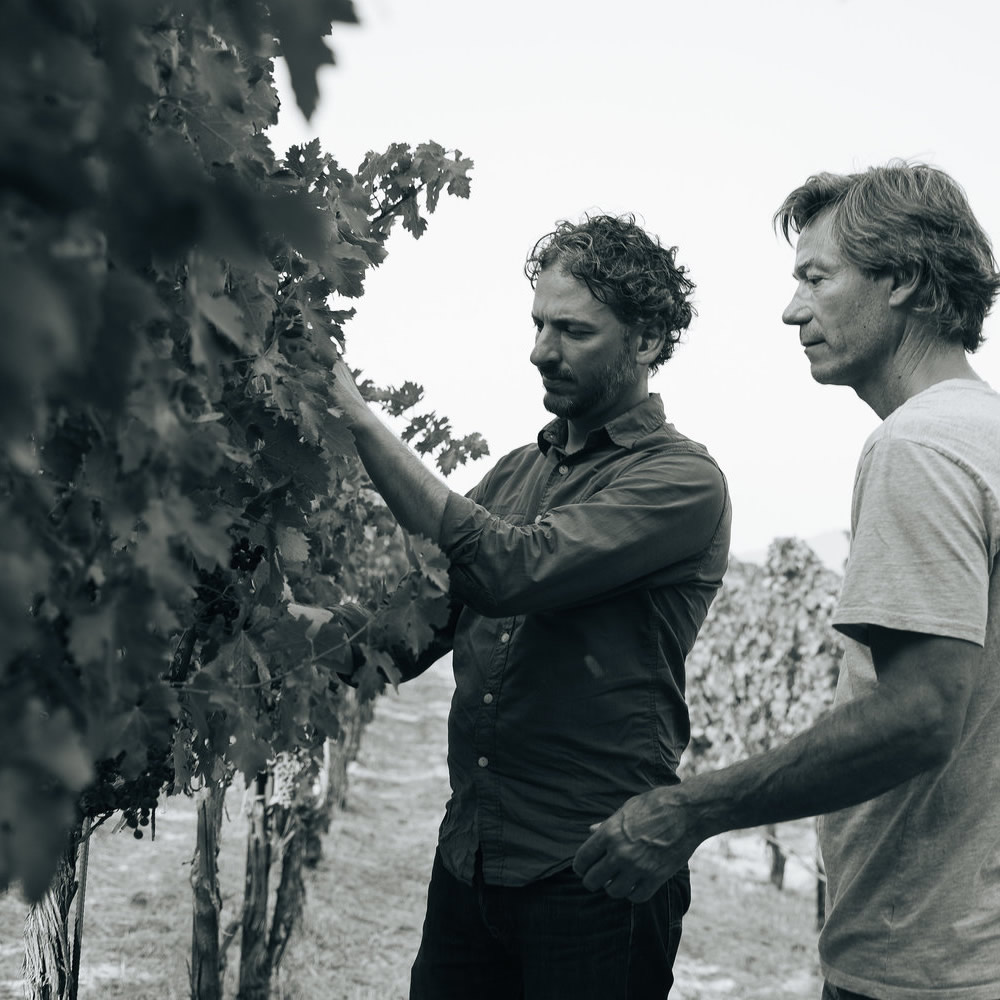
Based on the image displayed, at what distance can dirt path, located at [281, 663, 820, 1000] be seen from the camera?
6340 mm

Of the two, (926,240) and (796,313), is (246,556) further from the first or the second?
(926,240)

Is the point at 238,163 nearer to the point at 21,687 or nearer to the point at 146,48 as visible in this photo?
the point at 146,48

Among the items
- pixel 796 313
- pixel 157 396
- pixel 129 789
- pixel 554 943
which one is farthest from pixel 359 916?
pixel 157 396

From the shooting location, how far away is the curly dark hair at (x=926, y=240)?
6.87 ft

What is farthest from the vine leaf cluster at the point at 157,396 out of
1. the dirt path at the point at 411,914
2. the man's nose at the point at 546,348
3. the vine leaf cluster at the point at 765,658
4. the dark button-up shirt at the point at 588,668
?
the vine leaf cluster at the point at 765,658

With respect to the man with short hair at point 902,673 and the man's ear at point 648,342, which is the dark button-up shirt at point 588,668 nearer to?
the man's ear at point 648,342

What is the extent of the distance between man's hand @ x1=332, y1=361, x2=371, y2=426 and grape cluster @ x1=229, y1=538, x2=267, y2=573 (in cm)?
28

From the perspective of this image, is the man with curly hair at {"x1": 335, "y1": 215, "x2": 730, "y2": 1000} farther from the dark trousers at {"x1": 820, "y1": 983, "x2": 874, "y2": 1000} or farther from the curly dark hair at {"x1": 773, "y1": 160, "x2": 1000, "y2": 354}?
the curly dark hair at {"x1": 773, "y1": 160, "x2": 1000, "y2": 354}

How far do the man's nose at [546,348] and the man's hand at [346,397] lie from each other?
2.09 ft

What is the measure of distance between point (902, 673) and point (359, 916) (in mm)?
6142

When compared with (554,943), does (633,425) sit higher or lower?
higher

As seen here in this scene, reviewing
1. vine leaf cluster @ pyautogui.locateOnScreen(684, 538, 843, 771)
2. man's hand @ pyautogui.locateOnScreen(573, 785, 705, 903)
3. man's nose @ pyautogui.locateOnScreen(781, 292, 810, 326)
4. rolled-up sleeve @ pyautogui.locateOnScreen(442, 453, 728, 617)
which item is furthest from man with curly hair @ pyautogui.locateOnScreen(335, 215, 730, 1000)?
vine leaf cluster @ pyautogui.locateOnScreen(684, 538, 843, 771)

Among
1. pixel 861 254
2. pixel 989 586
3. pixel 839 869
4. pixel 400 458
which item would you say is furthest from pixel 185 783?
pixel 861 254

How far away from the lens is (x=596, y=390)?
2723 mm
